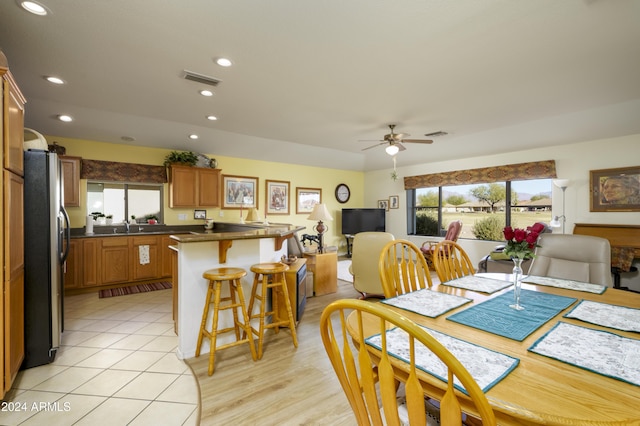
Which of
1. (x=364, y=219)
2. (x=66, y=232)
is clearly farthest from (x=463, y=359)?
(x=364, y=219)

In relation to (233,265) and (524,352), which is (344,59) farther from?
(524,352)

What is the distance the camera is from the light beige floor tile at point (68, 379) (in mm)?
2018

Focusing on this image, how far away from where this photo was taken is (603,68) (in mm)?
2688

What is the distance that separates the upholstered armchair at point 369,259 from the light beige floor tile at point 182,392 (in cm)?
212

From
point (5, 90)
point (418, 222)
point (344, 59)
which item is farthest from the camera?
point (418, 222)

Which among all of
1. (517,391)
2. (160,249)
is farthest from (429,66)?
(160,249)

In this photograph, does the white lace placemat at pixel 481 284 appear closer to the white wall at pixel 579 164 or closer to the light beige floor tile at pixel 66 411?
the light beige floor tile at pixel 66 411

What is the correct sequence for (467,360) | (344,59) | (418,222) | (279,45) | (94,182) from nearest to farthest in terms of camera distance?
(467,360) → (279,45) → (344,59) → (94,182) → (418,222)

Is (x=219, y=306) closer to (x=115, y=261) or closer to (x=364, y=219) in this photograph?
(x=115, y=261)

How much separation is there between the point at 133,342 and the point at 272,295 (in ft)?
4.38

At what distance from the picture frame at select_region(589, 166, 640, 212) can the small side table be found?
4132 millimetres

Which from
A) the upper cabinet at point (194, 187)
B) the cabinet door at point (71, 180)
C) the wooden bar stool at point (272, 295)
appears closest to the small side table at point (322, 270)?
the wooden bar stool at point (272, 295)

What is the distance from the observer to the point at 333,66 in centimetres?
264

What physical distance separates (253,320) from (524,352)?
2364 millimetres
